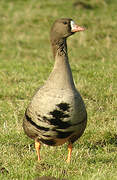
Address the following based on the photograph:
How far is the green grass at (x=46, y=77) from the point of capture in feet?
14.8

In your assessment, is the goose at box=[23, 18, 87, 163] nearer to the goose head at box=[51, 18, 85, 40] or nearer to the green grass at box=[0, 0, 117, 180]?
the goose head at box=[51, 18, 85, 40]

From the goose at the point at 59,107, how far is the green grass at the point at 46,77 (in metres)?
0.37

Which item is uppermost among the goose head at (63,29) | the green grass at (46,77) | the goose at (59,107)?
the goose head at (63,29)

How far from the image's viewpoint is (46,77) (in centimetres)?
855

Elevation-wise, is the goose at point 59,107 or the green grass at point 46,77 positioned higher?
the goose at point 59,107

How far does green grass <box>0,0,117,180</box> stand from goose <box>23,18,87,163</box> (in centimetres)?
37

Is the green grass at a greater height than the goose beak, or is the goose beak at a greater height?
the goose beak

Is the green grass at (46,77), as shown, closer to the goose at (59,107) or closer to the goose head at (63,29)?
the goose at (59,107)

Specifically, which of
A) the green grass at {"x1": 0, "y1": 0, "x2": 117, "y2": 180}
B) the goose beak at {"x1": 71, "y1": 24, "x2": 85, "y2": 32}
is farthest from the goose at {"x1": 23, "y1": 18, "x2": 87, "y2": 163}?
the green grass at {"x1": 0, "y1": 0, "x2": 117, "y2": 180}

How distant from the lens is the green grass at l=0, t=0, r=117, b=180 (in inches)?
177

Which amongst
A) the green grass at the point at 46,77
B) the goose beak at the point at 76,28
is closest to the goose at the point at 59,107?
the goose beak at the point at 76,28

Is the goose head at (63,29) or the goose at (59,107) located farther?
the goose head at (63,29)

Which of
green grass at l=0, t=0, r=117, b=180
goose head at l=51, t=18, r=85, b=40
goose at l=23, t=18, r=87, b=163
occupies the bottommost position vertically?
green grass at l=0, t=0, r=117, b=180

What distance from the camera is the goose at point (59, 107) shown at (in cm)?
427
